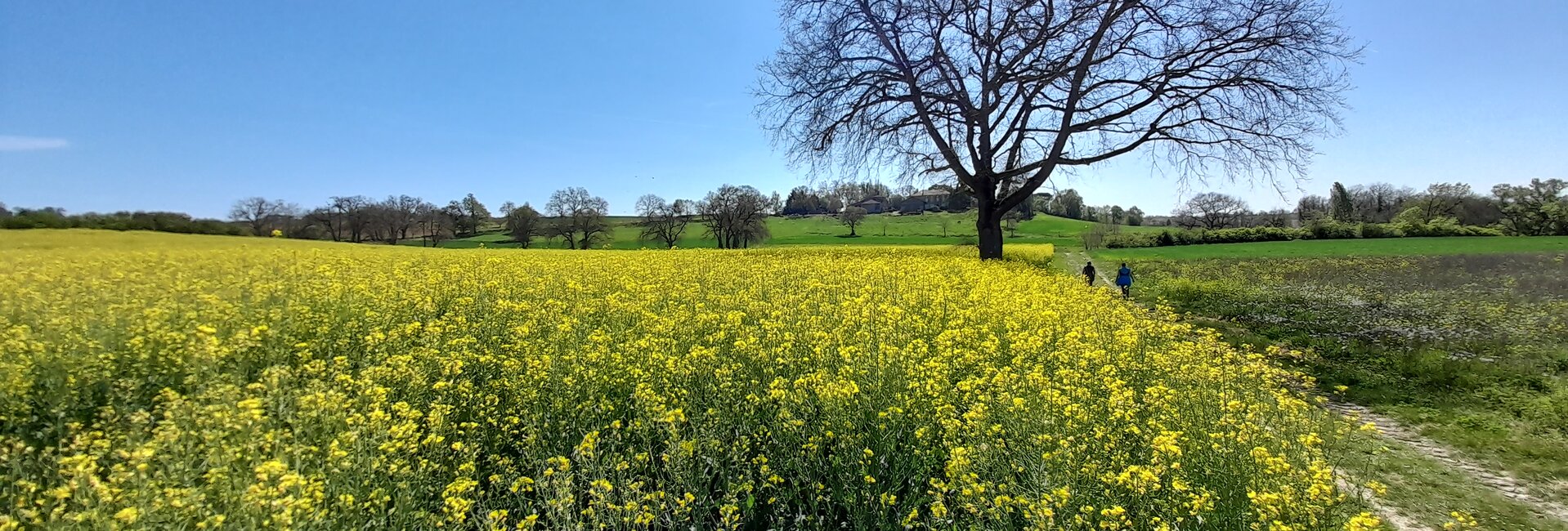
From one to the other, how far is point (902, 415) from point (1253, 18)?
15.5 metres

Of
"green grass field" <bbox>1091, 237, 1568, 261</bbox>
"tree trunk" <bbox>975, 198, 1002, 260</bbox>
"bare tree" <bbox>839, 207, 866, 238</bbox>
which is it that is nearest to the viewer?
"tree trunk" <bbox>975, 198, 1002, 260</bbox>

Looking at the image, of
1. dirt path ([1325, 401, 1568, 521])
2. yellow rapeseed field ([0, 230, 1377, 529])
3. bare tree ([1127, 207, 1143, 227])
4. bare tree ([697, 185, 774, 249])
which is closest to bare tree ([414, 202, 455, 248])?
bare tree ([697, 185, 774, 249])

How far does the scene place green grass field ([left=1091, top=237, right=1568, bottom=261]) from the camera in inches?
1276

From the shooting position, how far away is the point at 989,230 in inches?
680

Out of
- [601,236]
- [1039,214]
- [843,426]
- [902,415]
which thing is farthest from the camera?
[1039,214]

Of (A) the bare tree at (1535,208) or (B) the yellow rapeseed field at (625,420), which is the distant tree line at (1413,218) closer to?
(A) the bare tree at (1535,208)

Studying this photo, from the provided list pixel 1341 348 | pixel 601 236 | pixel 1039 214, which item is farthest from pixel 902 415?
pixel 1039 214

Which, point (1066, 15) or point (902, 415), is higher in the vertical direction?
point (1066, 15)

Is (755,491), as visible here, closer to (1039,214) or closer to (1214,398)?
(1214,398)

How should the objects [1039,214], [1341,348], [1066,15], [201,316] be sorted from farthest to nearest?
[1039,214] < [1066,15] < [1341,348] < [201,316]

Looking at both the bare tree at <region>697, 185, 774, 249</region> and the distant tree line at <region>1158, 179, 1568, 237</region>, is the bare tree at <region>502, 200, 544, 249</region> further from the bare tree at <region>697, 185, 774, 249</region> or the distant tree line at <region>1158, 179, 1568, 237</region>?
the distant tree line at <region>1158, 179, 1568, 237</region>

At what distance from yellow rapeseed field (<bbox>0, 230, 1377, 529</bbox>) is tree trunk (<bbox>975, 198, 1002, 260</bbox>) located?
10.5 metres

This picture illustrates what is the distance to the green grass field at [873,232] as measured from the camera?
5877 centimetres

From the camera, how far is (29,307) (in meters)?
5.61
